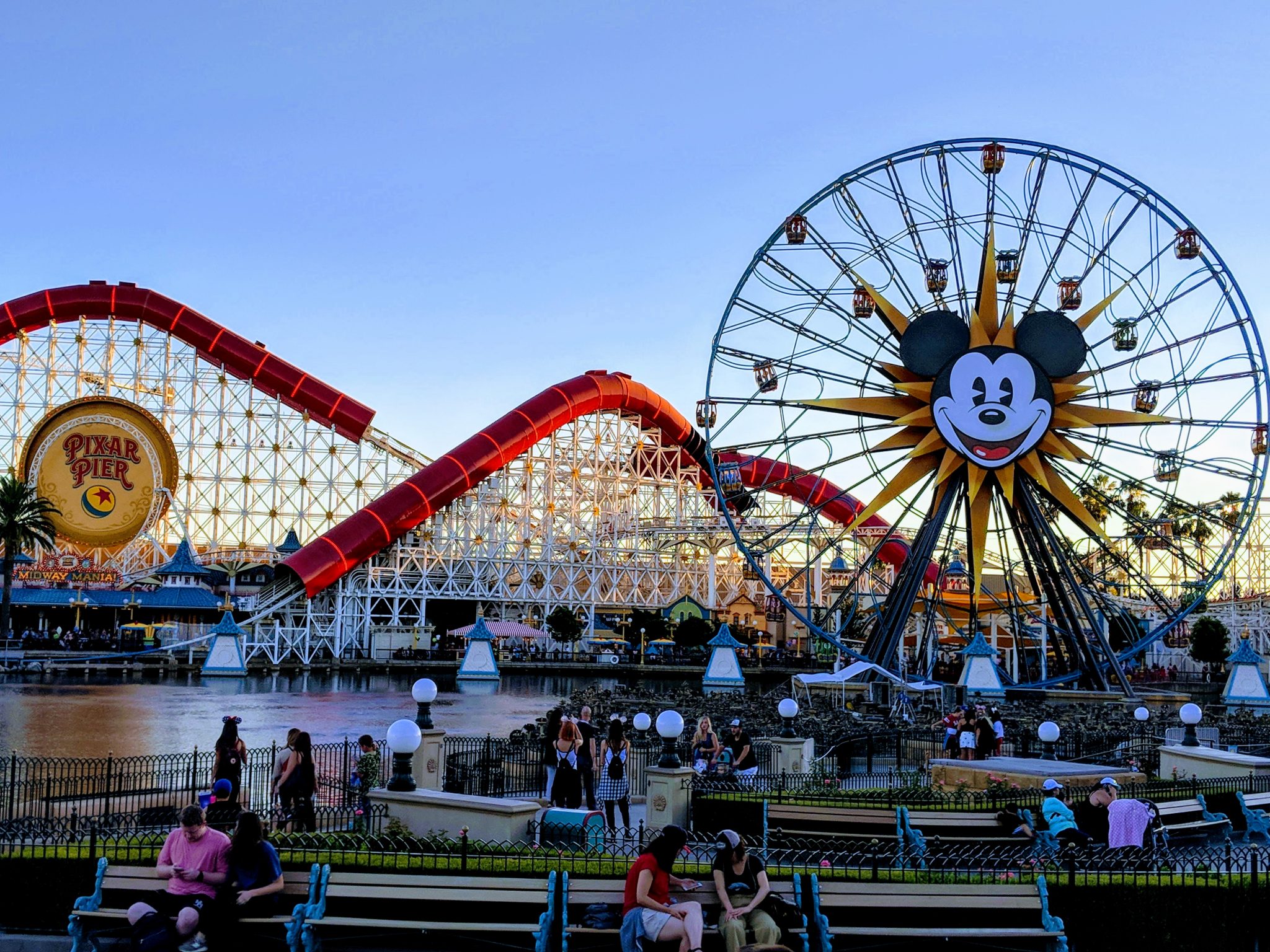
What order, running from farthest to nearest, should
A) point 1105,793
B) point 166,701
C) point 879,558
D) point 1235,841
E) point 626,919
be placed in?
point 879,558, point 166,701, point 1235,841, point 1105,793, point 626,919

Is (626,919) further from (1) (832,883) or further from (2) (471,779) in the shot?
(2) (471,779)

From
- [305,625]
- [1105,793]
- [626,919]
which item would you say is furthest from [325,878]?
[305,625]

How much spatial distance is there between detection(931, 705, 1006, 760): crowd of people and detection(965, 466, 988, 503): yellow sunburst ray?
12.0 meters

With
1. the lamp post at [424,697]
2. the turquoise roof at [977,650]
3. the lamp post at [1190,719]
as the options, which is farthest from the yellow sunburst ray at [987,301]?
the lamp post at [424,697]

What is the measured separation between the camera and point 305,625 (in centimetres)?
5759

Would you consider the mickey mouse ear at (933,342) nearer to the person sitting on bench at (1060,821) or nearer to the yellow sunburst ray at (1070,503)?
the yellow sunburst ray at (1070,503)

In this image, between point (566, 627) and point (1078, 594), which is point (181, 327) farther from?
point (1078, 594)

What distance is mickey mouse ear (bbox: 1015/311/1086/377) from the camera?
34.3 metres

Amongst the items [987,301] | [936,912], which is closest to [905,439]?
[987,301]

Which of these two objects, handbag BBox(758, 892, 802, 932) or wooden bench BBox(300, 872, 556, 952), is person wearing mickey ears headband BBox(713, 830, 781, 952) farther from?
wooden bench BBox(300, 872, 556, 952)

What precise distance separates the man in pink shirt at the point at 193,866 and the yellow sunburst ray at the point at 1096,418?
28.9m

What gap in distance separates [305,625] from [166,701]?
68.3 feet

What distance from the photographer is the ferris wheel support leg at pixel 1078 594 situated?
116ft

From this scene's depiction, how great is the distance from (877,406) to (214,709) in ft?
63.0
